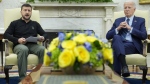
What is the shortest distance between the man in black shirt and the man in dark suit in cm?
93

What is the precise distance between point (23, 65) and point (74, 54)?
1705mm

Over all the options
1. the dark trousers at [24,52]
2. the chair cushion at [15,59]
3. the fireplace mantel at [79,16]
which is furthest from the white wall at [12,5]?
the chair cushion at [15,59]

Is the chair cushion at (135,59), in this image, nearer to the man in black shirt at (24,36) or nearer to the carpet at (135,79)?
the carpet at (135,79)

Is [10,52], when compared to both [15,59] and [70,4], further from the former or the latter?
[70,4]

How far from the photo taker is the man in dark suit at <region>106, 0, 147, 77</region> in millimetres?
3721

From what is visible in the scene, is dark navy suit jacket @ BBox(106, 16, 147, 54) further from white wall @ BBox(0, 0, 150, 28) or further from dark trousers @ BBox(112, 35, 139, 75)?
white wall @ BBox(0, 0, 150, 28)

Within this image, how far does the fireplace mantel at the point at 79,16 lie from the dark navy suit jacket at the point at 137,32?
2.35 meters

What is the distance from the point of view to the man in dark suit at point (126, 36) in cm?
372

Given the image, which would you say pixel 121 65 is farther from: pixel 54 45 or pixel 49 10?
pixel 49 10

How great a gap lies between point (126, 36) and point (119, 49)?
1.39ft

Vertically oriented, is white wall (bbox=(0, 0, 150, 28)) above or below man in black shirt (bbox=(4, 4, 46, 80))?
above

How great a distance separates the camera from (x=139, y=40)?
4012mm

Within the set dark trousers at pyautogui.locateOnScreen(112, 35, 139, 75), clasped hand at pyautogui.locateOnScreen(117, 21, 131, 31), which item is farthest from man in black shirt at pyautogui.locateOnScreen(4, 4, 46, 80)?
clasped hand at pyautogui.locateOnScreen(117, 21, 131, 31)

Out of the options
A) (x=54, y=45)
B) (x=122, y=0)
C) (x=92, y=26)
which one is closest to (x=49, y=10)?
(x=92, y=26)
